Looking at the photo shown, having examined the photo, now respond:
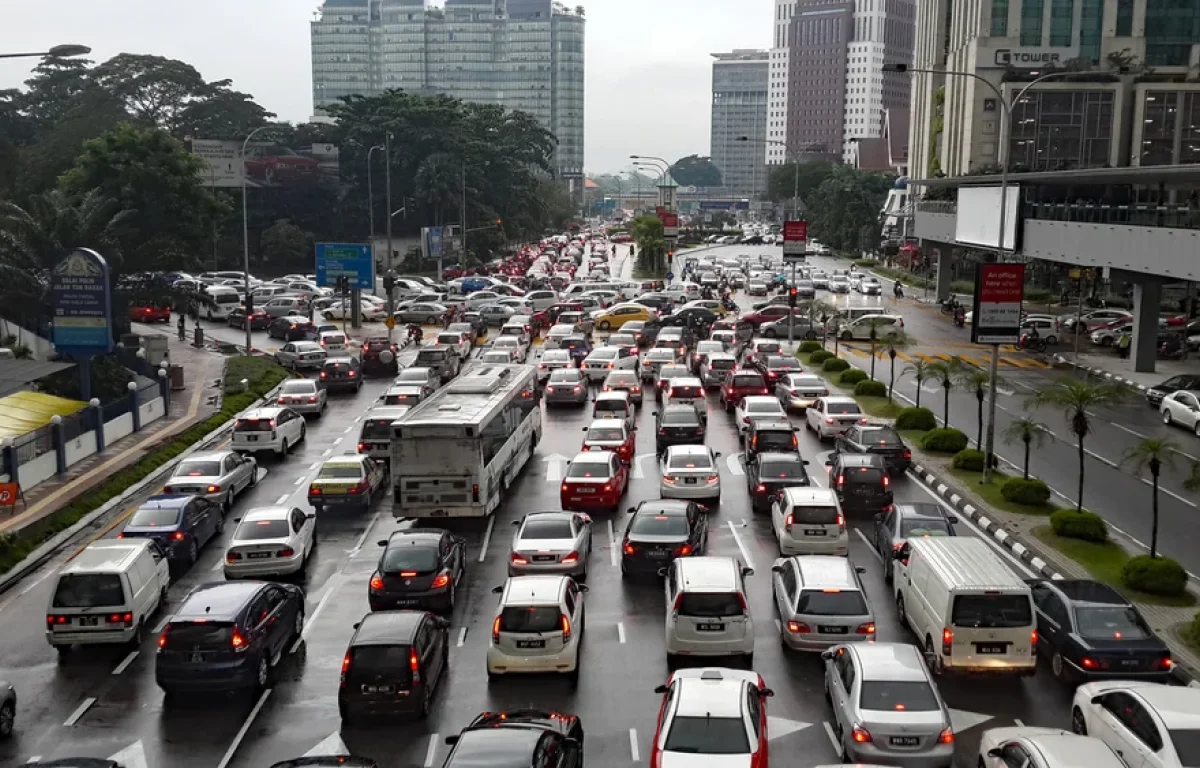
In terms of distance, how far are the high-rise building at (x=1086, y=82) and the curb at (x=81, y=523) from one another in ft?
213

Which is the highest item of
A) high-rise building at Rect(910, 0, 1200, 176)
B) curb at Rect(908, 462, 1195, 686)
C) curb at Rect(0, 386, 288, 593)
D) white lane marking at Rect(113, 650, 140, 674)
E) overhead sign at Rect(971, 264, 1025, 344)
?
high-rise building at Rect(910, 0, 1200, 176)

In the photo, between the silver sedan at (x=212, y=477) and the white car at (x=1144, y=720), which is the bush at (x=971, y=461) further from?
the silver sedan at (x=212, y=477)

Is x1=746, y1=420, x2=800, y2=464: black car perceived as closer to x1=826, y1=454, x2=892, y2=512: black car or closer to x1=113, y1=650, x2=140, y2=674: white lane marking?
x1=826, y1=454, x2=892, y2=512: black car

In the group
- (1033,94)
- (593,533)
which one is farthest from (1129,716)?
(1033,94)

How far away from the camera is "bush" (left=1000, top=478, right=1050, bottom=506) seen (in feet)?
87.7

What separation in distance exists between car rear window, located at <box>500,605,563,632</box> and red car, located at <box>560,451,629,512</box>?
31.8ft

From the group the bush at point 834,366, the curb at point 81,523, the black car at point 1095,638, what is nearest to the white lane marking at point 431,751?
the black car at point 1095,638

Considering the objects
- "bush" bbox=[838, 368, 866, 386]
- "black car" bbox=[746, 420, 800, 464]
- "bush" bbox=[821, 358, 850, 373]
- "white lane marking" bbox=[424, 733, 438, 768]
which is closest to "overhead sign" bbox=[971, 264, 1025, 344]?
"black car" bbox=[746, 420, 800, 464]

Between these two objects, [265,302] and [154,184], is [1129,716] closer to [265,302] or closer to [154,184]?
[154,184]

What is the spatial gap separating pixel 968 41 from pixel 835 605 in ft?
255

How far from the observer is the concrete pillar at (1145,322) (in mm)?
45719

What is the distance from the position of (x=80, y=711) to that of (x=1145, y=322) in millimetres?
41829

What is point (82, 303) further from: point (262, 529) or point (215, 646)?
point (215, 646)

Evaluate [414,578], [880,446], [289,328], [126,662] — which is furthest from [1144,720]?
[289,328]
